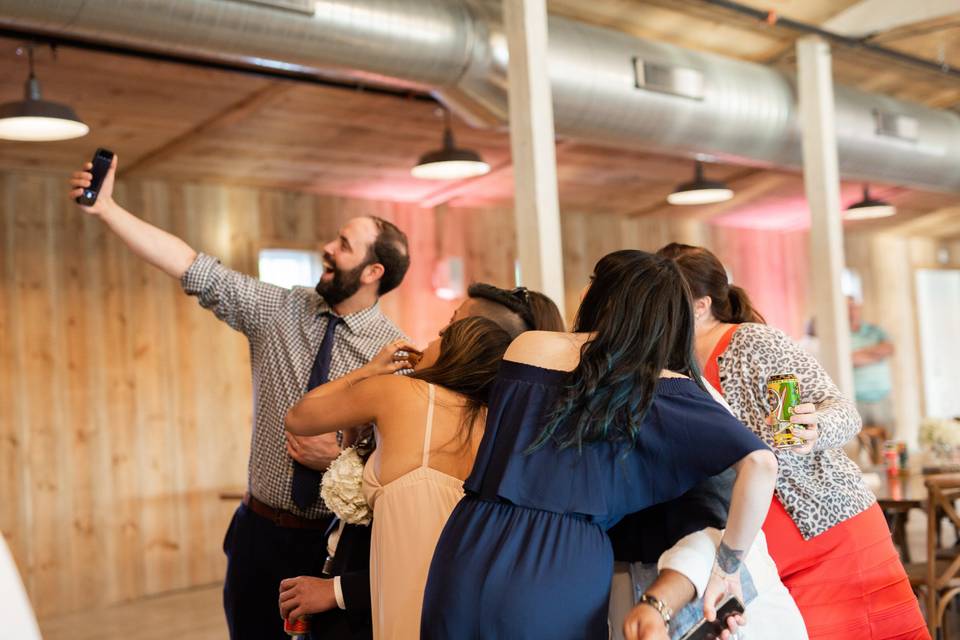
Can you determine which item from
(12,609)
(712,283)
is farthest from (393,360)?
(12,609)

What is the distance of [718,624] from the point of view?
1.64 meters

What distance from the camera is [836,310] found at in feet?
18.3

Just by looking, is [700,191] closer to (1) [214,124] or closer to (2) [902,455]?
(2) [902,455]

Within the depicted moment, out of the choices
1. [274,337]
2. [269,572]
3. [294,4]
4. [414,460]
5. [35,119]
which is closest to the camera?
[414,460]

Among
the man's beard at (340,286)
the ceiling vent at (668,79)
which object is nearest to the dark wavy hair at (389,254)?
the man's beard at (340,286)

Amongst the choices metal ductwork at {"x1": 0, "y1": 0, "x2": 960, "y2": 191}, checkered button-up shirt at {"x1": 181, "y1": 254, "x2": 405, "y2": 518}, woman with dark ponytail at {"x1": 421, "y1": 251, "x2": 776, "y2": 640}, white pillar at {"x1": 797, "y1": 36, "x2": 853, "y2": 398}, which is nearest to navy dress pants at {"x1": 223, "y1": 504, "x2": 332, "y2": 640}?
checkered button-up shirt at {"x1": 181, "y1": 254, "x2": 405, "y2": 518}

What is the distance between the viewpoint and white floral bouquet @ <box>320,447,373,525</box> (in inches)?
84.6

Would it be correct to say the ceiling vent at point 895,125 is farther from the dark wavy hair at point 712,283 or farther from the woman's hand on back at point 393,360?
the woman's hand on back at point 393,360

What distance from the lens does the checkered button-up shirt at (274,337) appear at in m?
2.73

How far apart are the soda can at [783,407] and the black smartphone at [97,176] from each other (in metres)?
1.76

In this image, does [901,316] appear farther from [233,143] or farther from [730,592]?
[730,592]

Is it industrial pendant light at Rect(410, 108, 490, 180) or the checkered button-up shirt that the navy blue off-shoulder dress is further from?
industrial pendant light at Rect(410, 108, 490, 180)

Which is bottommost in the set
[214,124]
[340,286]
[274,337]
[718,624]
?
[718,624]

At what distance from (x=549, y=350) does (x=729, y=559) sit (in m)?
0.46
